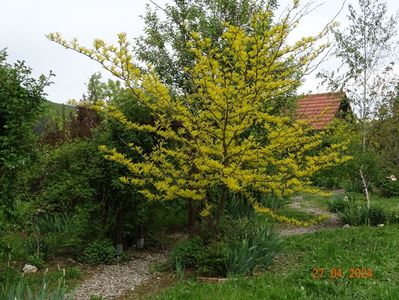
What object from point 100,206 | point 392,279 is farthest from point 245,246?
point 100,206

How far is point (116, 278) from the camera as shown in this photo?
15.6 ft

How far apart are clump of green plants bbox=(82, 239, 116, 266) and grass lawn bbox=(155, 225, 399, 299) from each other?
1391mm

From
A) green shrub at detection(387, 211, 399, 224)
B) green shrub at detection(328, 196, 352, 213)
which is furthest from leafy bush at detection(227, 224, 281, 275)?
green shrub at detection(328, 196, 352, 213)

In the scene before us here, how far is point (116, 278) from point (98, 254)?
67cm

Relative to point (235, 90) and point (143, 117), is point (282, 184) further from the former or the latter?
point (143, 117)

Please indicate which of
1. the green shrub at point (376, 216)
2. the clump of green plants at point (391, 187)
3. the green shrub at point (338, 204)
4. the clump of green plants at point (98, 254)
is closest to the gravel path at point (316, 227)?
the green shrub at point (338, 204)

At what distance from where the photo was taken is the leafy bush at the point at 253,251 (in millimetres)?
4559

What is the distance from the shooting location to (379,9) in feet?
24.7

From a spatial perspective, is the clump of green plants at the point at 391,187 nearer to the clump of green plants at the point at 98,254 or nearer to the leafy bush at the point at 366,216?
the leafy bush at the point at 366,216

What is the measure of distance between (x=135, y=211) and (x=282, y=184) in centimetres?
217

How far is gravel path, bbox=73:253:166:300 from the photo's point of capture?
4281 mm
